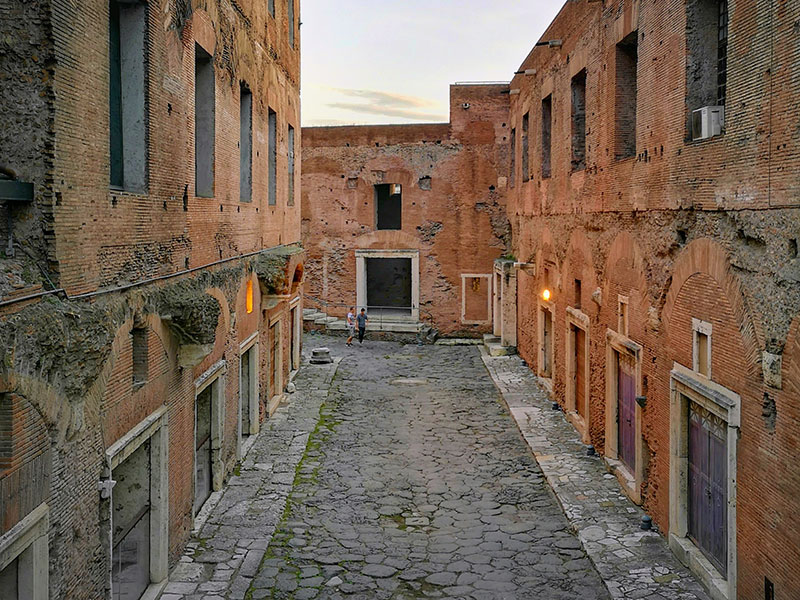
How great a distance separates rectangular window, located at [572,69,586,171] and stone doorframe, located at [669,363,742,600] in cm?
563

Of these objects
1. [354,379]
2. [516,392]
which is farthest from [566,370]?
[354,379]

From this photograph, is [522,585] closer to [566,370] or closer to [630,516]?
[630,516]

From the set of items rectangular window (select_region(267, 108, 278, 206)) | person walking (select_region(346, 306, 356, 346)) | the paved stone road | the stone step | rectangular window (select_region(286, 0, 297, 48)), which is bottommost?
the paved stone road

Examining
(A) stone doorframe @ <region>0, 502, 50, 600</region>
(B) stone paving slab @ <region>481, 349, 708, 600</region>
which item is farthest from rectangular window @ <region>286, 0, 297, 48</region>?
(A) stone doorframe @ <region>0, 502, 50, 600</region>

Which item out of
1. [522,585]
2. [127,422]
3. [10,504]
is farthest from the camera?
[522,585]

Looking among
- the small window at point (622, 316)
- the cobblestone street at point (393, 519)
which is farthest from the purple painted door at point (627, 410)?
the cobblestone street at point (393, 519)

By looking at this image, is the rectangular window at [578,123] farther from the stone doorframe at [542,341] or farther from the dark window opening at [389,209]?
the dark window opening at [389,209]

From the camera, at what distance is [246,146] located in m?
11.5

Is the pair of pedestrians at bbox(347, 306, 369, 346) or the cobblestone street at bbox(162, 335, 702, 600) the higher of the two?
the pair of pedestrians at bbox(347, 306, 369, 346)

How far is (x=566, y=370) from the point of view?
1333cm

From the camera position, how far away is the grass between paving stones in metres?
7.87

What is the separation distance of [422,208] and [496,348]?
5267 mm

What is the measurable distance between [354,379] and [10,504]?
43.2 ft

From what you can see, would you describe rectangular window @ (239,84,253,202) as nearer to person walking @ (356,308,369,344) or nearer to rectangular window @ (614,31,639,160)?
rectangular window @ (614,31,639,160)
